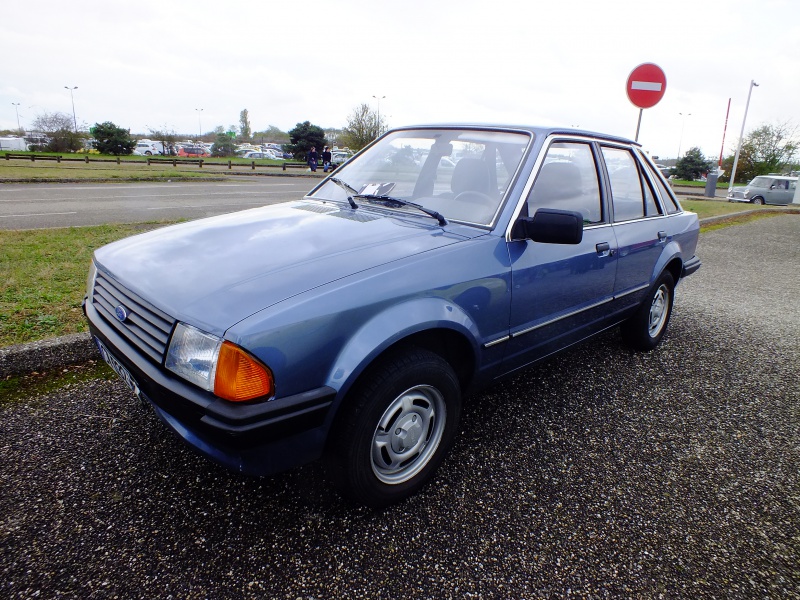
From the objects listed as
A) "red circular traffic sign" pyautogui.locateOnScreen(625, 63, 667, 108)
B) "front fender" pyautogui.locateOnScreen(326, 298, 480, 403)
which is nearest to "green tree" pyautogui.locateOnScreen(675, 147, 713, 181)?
"red circular traffic sign" pyautogui.locateOnScreen(625, 63, 667, 108)

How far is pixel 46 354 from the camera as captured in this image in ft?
10.5

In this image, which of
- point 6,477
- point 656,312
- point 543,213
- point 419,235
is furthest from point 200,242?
point 656,312

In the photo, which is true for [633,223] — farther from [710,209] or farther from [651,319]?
[710,209]

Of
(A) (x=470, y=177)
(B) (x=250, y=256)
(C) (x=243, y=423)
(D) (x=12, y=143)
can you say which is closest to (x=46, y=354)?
(B) (x=250, y=256)

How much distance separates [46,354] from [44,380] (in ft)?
0.61

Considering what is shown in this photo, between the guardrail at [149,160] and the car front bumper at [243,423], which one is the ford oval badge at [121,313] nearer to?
the car front bumper at [243,423]

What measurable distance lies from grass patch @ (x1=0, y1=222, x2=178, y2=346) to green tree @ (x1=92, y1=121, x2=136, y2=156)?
3524 centimetres

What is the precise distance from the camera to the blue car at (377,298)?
69.4 inches

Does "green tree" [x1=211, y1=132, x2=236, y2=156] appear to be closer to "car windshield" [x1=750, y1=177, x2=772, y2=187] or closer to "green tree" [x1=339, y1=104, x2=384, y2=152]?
"green tree" [x1=339, y1=104, x2=384, y2=152]

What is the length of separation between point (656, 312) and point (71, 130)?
43730mm

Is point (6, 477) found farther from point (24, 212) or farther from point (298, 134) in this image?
point (298, 134)

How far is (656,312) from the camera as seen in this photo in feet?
13.6

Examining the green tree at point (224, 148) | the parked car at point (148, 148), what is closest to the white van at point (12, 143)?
the parked car at point (148, 148)

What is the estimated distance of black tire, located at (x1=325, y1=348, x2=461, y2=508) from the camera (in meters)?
1.93
